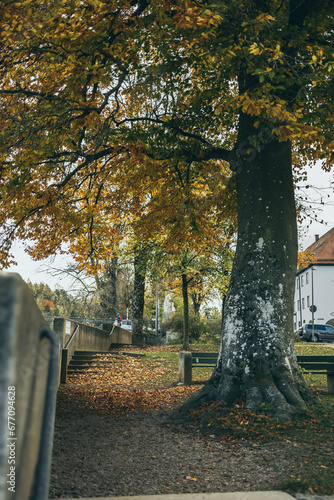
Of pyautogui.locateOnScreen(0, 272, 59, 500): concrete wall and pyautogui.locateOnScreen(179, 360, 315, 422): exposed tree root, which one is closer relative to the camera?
pyautogui.locateOnScreen(0, 272, 59, 500): concrete wall

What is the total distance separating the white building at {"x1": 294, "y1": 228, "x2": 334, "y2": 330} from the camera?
57.4 metres

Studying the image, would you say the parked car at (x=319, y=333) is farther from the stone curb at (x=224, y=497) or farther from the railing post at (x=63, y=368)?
the stone curb at (x=224, y=497)

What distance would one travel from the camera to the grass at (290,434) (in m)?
4.49

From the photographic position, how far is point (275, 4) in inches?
364

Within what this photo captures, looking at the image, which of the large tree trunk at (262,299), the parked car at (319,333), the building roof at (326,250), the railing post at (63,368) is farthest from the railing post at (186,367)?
the building roof at (326,250)

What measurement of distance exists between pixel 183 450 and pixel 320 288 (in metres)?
56.3

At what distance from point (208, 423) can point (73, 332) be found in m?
10.4

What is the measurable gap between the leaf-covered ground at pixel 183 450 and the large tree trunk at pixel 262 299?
1.22 ft

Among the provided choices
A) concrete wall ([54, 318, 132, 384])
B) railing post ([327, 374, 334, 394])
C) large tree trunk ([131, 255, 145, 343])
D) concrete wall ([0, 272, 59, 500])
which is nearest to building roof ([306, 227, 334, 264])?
large tree trunk ([131, 255, 145, 343])

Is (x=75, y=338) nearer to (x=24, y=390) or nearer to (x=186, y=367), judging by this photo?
(x=186, y=367)

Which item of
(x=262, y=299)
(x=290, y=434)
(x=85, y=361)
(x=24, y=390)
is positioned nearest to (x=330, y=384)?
(x=262, y=299)

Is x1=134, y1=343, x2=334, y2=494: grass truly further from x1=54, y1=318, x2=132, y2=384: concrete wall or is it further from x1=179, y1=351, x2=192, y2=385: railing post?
x1=54, y1=318, x2=132, y2=384: concrete wall

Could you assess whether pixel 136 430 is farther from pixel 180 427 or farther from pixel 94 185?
pixel 94 185

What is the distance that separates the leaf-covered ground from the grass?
1cm
